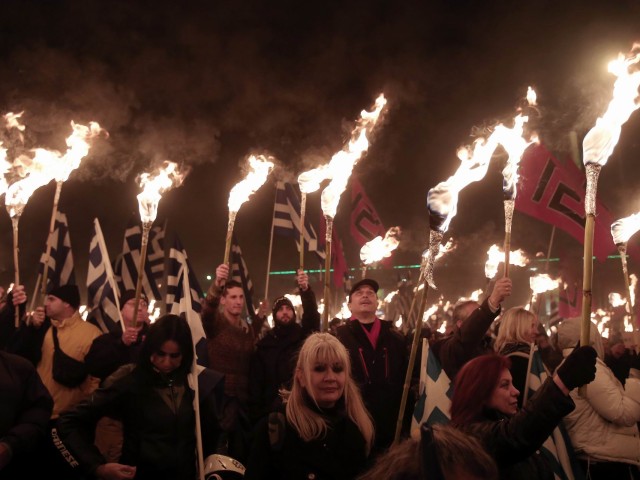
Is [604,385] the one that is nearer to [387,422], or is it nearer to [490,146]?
[387,422]

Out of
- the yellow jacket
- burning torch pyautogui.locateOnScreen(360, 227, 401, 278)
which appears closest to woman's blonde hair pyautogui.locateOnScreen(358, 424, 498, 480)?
the yellow jacket

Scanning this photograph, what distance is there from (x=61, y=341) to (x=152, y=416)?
93.8 inches

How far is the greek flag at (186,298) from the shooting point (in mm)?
5062

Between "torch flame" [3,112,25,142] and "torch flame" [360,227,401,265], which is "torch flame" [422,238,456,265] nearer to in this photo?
"torch flame" [360,227,401,265]

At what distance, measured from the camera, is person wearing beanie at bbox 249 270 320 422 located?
604cm

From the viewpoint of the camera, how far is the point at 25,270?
2780 cm

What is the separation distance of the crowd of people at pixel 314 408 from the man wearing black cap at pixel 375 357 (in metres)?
0.01

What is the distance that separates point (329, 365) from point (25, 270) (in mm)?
27628

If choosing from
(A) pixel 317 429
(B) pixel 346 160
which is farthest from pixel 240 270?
(A) pixel 317 429

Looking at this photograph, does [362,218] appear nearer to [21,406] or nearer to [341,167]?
[341,167]

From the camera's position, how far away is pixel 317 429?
3436 mm

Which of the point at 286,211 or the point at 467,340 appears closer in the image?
the point at 467,340

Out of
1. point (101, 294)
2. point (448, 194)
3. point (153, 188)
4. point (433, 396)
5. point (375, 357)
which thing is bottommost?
point (433, 396)

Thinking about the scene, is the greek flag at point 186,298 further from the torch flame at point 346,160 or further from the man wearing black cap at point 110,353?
the torch flame at point 346,160
